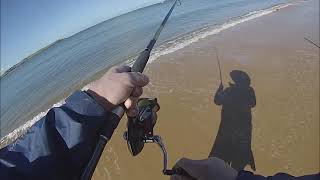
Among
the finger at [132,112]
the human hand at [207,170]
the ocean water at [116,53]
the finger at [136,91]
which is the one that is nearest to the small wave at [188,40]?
the ocean water at [116,53]

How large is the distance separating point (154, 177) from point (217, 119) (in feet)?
5.94

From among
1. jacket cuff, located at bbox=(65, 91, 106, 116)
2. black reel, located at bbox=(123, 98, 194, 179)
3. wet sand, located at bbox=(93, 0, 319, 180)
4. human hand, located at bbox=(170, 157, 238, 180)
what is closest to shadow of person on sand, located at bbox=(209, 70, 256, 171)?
wet sand, located at bbox=(93, 0, 319, 180)

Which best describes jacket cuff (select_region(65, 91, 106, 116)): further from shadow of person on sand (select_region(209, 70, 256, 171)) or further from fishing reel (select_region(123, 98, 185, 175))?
shadow of person on sand (select_region(209, 70, 256, 171))

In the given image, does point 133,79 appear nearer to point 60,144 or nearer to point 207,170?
point 60,144

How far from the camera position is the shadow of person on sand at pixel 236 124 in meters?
5.60

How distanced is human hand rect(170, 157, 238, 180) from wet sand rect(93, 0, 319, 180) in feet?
11.6

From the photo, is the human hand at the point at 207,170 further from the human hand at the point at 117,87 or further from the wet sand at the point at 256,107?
the wet sand at the point at 256,107

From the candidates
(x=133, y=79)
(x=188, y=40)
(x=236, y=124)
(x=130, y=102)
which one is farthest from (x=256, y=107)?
(x=188, y=40)

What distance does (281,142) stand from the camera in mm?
5688

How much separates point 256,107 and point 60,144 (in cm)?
545

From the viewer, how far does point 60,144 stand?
6.07 feet

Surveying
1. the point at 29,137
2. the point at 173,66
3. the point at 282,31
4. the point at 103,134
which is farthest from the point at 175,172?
the point at 282,31

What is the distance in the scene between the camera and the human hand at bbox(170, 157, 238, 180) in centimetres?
191

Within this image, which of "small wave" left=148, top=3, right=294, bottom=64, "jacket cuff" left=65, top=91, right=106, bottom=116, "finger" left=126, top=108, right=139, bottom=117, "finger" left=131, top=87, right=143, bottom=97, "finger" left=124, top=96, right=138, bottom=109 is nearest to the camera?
"jacket cuff" left=65, top=91, right=106, bottom=116
